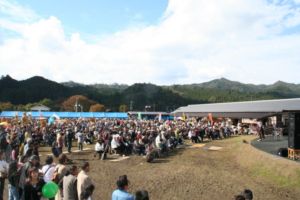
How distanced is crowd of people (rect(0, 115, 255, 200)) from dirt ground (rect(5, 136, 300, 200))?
159 cm

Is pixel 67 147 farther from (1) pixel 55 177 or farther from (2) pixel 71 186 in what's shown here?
(2) pixel 71 186

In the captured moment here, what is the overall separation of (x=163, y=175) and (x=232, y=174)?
12.2 feet

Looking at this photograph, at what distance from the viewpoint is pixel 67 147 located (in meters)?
28.7

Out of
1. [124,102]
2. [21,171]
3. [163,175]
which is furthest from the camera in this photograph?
[124,102]

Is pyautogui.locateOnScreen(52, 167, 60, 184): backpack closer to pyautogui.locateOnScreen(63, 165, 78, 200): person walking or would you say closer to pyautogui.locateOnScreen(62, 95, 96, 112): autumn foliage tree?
pyautogui.locateOnScreen(63, 165, 78, 200): person walking

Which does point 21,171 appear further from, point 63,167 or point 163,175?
point 163,175

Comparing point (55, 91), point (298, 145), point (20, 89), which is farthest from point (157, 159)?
point (55, 91)

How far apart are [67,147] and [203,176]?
13.6 m

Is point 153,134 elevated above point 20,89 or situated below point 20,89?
below

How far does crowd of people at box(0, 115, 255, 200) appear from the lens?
27.2ft

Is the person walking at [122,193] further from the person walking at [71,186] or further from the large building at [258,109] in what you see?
the large building at [258,109]

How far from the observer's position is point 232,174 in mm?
19422

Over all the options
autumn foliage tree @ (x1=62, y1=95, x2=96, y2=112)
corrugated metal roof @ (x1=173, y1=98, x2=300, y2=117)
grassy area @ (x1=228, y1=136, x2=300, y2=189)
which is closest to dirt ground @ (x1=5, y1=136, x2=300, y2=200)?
grassy area @ (x1=228, y1=136, x2=300, y2=189)

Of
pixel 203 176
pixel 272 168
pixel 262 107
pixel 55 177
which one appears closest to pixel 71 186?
pixel 55 177
